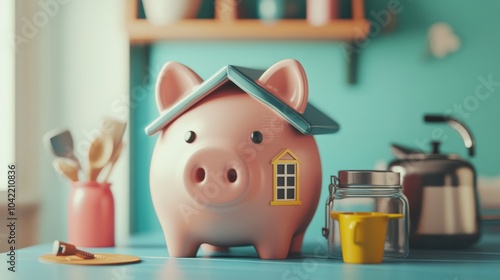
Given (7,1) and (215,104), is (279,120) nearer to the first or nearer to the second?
(215,104)

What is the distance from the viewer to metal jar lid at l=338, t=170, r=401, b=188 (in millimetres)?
1361

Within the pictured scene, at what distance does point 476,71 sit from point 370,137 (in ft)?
1.02

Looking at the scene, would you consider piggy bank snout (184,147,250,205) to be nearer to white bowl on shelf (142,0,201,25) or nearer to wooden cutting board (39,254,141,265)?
wooden cutting board (39,254,141,265)

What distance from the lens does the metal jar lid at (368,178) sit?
4.47 ft

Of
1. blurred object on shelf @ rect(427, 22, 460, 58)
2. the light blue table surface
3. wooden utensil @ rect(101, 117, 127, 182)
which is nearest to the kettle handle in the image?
the light blue table surface

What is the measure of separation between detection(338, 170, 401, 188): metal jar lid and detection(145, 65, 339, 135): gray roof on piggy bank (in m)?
0.10

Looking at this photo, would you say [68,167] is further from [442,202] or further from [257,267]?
[442,202]

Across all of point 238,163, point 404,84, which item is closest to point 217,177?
point 238,163

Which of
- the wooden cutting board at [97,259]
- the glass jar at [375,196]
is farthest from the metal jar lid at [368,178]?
the wooden cutting board at [97,259]

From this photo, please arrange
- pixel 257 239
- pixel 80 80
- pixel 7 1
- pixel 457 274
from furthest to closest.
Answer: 1. pixel 80 80
2. pixel 7 1
3. pixel 257 239
4. pixel 457 274

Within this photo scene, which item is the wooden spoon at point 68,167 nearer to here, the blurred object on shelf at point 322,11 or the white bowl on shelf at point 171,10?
the white bowl on shelf at point 171,10

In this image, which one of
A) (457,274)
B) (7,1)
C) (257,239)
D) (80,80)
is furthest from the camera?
(80,80)

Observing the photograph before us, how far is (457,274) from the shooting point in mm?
1171

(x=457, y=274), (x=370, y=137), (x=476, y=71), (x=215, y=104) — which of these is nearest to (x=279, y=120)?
(x=215, y=104)
